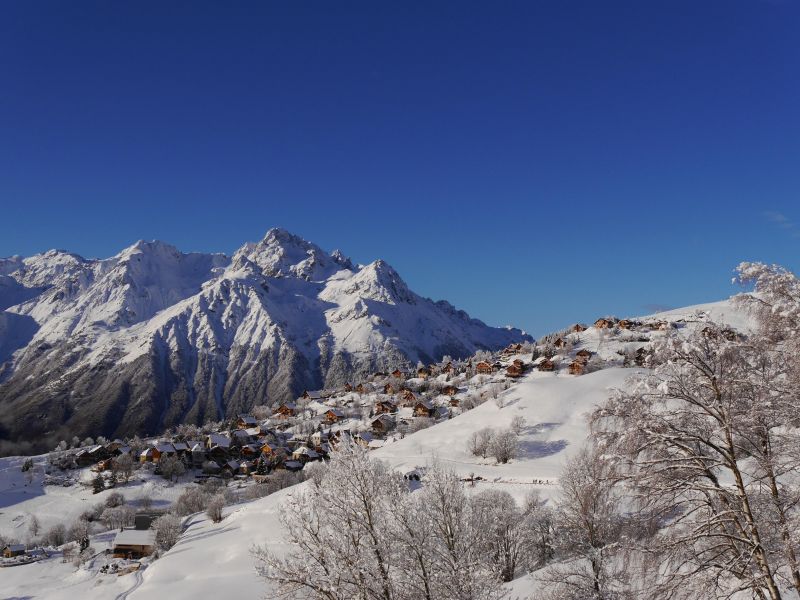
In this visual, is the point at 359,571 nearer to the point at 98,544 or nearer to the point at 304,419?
the point at 98,544

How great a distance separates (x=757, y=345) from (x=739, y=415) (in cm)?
157

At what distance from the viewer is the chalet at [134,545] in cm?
6250

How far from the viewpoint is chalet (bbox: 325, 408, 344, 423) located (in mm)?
133000

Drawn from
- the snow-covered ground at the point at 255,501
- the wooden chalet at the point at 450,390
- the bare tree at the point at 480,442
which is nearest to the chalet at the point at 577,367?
the snow-covered ground at the point at 255,501

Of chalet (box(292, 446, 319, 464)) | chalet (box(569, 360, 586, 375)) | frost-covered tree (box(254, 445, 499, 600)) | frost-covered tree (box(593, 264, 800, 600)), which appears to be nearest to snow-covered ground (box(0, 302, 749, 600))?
frost-covered tree (box(593, 264, 800, 600))

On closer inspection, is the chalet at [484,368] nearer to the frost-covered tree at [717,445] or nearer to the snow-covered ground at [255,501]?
the snow-covered ground at [255,501]

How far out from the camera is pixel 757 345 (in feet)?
34.6

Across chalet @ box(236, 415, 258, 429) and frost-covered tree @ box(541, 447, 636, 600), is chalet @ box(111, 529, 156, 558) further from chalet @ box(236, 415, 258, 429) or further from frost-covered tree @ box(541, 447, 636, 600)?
chalet @ box(236, 415, 258, 429)

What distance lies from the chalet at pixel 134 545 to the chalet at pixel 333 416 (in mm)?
68542

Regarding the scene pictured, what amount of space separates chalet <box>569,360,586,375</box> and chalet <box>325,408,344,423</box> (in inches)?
2269

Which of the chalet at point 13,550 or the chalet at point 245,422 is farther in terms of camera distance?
the chalet at point 245,422

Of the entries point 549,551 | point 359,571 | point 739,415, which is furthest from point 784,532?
point 549,551

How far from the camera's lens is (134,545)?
63188 millimetres

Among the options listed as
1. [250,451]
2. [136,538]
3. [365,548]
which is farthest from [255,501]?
[365,548]
